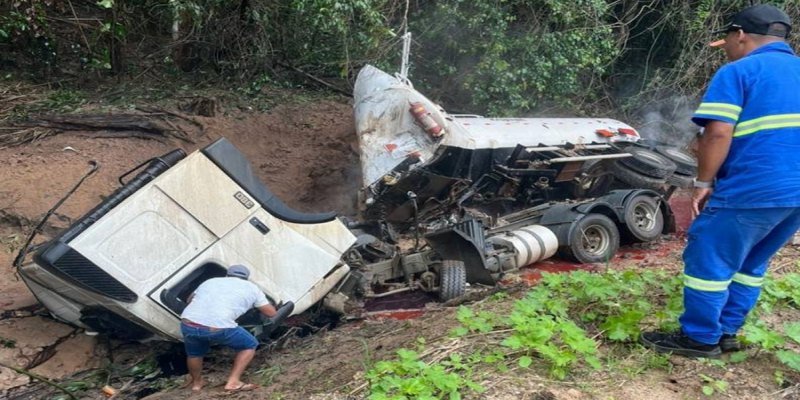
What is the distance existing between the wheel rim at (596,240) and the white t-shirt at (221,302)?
4358 millimetres

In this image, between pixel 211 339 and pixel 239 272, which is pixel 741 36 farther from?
pixel 211 339

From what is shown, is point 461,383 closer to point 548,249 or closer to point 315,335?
point 315,335

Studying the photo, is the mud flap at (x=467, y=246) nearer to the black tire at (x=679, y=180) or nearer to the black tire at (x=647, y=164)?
the black tire at (x=647, y=164)

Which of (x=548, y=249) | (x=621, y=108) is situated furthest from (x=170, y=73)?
(x=621, y=108)

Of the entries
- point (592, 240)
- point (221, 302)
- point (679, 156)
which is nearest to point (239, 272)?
point (221, 302)

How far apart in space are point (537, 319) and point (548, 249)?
3676 mm

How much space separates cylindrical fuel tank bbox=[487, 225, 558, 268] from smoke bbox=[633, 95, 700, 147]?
5.84 m

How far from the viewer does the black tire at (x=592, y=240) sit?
750 centimetres

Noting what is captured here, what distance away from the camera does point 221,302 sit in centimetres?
469

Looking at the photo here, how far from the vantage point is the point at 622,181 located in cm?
900

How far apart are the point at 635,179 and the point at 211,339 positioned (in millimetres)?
6177

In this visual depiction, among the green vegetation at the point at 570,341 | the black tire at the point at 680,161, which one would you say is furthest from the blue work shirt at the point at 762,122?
the black tire at the point at 680,161

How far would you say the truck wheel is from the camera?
6.37 metres

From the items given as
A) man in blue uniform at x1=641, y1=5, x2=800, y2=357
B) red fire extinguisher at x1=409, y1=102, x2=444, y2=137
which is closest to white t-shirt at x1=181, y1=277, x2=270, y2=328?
man in blue uniform at x1=641, y1=5, x2=800, y2=357
